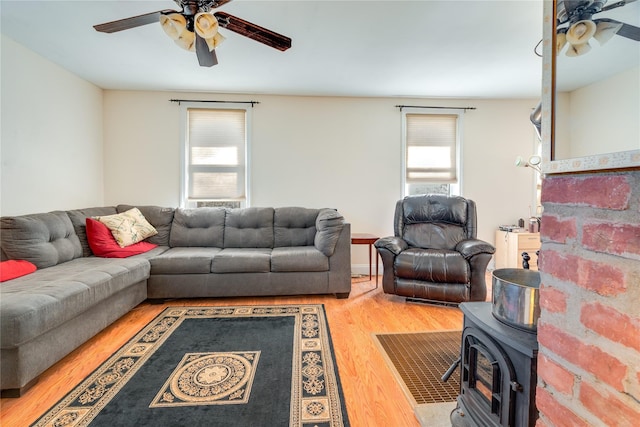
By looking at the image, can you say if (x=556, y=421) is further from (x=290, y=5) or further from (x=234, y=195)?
(x=234, y=195)

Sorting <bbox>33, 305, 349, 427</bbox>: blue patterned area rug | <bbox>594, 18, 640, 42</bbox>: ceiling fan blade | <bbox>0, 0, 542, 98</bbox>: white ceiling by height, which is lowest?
<bbox>33, 305, 349, 427</bbox>: blue patterned area rug

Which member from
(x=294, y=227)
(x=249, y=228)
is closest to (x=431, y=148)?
(x=294, y=227)

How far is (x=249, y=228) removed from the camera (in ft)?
11.9

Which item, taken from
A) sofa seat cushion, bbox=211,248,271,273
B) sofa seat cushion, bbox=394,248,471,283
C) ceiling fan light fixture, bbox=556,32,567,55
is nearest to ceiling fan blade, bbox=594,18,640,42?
ceiling fan light fixture, bbox=556,32,567,55

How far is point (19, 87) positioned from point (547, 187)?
4.02m

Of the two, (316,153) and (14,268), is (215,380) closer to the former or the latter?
(14,268)

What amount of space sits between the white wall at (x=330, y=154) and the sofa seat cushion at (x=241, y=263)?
1.19 m

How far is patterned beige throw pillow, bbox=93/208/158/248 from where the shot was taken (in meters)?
3.10

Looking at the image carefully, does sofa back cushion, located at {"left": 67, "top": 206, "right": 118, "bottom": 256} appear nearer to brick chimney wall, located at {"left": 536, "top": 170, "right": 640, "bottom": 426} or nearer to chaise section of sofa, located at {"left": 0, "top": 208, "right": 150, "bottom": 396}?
chaise section of sofa, located at {"left": 0, "top": 208, "right": 150, "bottom": 396}

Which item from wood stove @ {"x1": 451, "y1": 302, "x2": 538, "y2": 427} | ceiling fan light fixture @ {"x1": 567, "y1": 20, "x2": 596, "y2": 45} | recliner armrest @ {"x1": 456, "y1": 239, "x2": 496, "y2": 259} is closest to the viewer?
ceiling fan light fixture @ {"x1": 567, "y1": 20, "x2": 596, "y2": 45}

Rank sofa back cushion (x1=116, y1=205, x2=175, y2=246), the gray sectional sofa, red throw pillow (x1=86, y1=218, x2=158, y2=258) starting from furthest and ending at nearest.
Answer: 1. sofa back cushion (x1=116, y1=205, x2=175, y2=246)
2. red throw pillow (x1=86, y1=218, x2=158, y2=258)
3. the gray sectional sofa

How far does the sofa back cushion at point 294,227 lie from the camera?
3602mm

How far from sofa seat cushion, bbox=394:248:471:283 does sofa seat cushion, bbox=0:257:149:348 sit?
2476 millimetres

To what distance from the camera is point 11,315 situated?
62.4 inches
